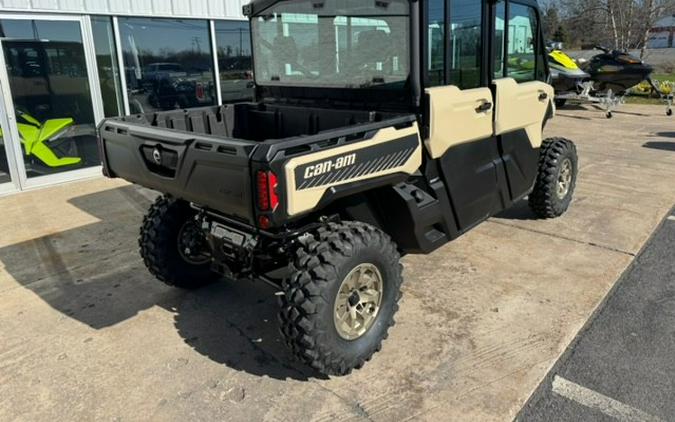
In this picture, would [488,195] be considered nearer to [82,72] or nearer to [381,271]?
[381,271]

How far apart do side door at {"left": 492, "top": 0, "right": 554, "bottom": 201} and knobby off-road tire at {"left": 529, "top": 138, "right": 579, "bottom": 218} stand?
0.32 metres

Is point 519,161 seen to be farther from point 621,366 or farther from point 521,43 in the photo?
point 621,366

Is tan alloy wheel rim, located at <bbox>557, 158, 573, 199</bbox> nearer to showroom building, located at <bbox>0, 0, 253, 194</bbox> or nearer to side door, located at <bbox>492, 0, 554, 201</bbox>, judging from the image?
side door, located at <bbox>492, 0, 554, 201</bbox>

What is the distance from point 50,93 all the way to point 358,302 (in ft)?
20.9

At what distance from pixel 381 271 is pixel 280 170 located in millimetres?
1045

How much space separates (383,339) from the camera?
3314 millimetres

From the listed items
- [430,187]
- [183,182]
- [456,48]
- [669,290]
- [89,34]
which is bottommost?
[669,290]

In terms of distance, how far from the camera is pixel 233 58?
31.4 feet

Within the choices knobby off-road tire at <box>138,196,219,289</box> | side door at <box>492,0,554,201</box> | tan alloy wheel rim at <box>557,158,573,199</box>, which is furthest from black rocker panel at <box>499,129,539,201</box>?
knobby off-road tire at <box>138,196,219,289</box>

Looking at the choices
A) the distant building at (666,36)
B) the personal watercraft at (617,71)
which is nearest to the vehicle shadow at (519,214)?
the personal watercraft at (617,71)

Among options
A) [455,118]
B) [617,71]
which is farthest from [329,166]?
[617,71]

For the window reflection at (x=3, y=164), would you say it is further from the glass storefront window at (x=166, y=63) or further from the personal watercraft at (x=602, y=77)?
the personal watercraft at (x=602, y=77)

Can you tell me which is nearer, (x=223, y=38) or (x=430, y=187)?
(x=430, y=187)

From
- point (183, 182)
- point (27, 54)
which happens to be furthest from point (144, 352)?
point (27, 54)
